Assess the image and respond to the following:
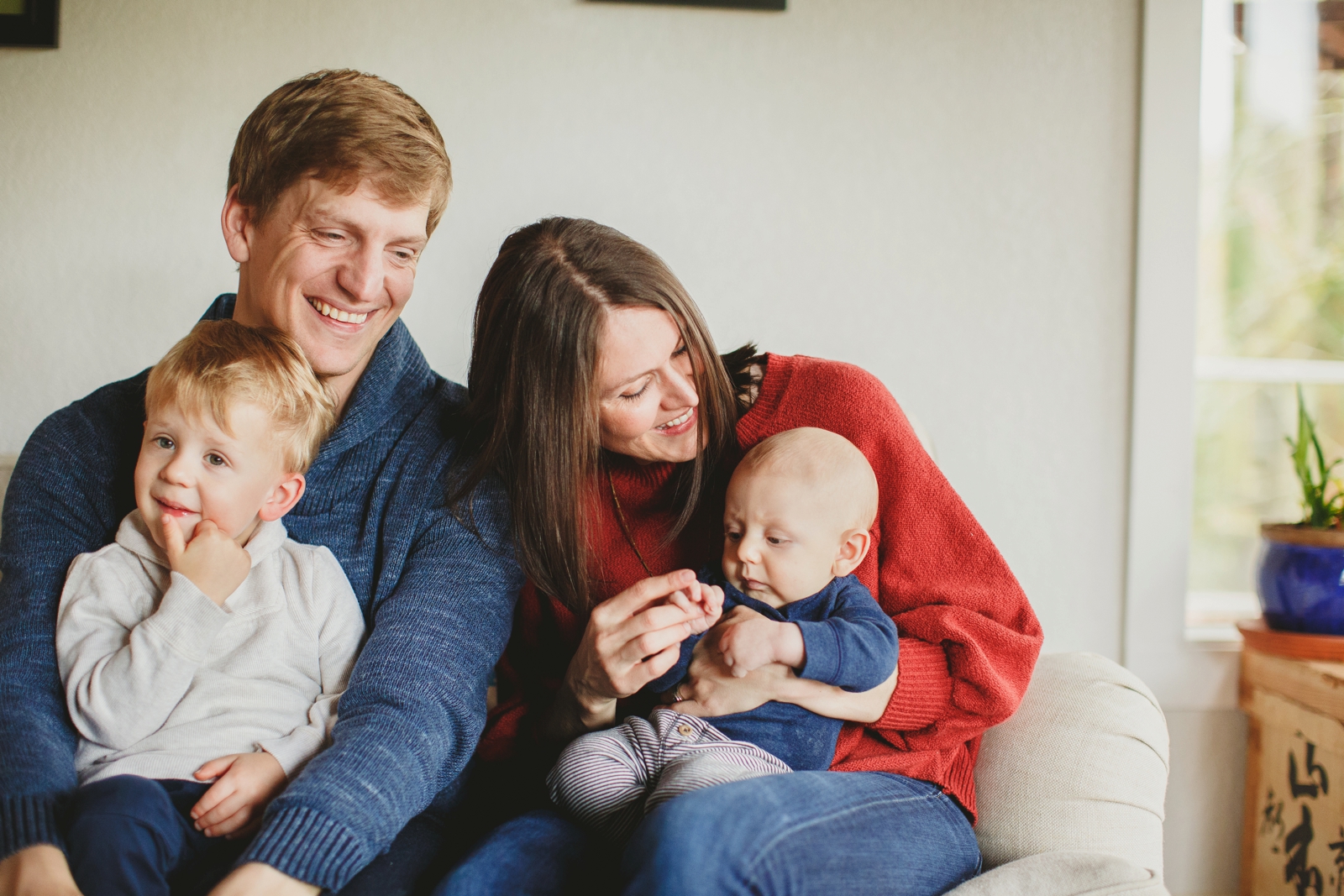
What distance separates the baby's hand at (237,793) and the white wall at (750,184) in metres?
1.03

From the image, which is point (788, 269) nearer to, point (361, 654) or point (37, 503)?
point (361, 654)

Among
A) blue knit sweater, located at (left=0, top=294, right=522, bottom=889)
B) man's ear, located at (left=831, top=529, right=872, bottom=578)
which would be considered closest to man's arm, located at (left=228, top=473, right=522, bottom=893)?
blue knit sweater, located at (left=0, top=294, right=522, bottom=889)

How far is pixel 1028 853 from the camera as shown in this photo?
1.16m

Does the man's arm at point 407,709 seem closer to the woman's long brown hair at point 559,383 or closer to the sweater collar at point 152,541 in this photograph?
the woman's long brown hair at point 559,383

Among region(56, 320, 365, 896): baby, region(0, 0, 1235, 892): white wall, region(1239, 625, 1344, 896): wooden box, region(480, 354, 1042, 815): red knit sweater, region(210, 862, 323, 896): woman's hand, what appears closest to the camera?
region(210, 862, 323, 896): woman's hand

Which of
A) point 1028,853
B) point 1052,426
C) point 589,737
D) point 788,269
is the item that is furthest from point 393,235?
point 1052,426

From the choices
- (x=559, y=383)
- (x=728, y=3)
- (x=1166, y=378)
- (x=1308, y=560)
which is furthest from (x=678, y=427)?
(x=1308, y=560)

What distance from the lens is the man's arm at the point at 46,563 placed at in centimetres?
93

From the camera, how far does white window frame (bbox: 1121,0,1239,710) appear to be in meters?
1.83

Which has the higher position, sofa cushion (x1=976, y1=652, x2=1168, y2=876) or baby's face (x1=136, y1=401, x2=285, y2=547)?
baby's face (x1=136, y1=401, x2=285, y2=547)

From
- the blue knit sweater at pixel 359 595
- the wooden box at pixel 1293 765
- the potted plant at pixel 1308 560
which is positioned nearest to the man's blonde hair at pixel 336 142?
the blue knit sweater at pixel 359 595

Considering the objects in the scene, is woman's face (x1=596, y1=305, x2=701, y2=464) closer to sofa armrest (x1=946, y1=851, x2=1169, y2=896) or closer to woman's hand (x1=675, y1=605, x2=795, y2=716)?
woman's hand (x1=675, y1=605, x2=795, y2=716)

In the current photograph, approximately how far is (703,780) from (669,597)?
0.22 m

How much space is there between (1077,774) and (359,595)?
1004mm
